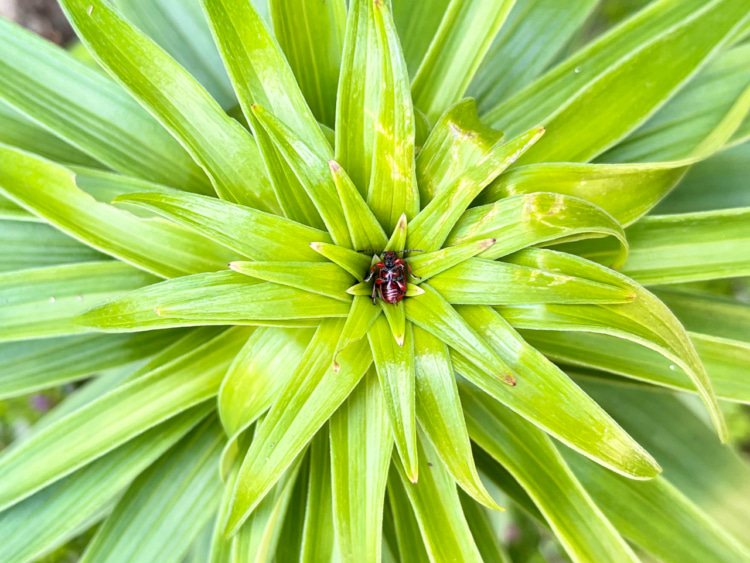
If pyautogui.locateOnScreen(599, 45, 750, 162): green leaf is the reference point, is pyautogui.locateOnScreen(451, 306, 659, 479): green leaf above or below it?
below

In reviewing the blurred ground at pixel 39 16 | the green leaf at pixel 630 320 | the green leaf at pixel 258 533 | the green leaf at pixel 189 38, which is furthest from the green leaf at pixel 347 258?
the blurred ground at pixel 39 16

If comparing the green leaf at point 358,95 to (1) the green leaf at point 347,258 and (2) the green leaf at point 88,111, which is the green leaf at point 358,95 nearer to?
(1) the green leaf at point 347,258

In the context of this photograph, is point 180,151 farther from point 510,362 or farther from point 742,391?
point 742,391

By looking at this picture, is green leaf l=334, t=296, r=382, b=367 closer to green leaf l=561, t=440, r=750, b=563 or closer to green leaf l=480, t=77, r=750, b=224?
green leaf l=480, t=77, r=750, b=224

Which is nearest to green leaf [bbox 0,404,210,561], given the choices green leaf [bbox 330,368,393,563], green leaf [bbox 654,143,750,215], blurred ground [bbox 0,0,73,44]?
green leaf [bbox 330,368,393,563]

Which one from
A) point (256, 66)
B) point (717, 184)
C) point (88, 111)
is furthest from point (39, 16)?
point (717, 184)

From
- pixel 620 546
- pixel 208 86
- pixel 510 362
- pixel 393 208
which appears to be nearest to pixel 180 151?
pixel 208 86

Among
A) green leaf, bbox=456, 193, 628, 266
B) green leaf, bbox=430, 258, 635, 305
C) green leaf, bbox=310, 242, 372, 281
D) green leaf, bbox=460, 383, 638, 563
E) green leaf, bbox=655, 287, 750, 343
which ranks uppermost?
green leaf, bbox=456, 193, 628, 266
